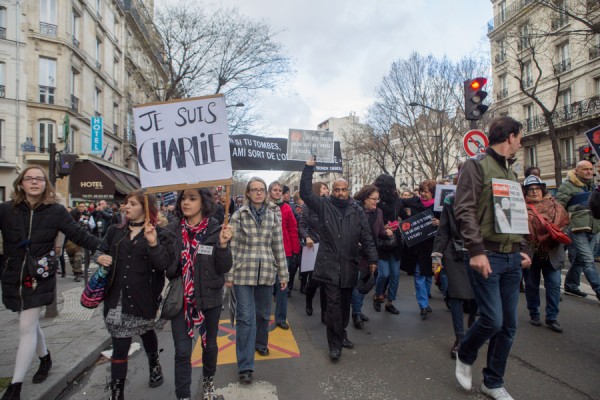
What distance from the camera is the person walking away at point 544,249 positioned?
4789 millimetres

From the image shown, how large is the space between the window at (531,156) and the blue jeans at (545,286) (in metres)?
28.4

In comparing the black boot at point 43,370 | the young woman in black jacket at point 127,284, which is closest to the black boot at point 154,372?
the young woman in black jacket at point 127,284

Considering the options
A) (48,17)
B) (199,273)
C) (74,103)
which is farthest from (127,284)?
(48,17)

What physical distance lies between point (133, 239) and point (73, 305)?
4277mm

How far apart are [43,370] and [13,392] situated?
1.56ft

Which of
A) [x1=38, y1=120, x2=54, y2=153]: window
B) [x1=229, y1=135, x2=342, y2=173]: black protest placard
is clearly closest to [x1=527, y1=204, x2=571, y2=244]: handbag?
[x1=229, y1=135, x2=342, y2=173]: black protest placard

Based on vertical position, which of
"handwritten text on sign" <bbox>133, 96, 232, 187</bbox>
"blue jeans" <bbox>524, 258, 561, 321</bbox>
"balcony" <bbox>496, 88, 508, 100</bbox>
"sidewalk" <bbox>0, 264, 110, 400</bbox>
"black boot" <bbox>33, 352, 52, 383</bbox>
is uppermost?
"balcony" <bbox>496, 88, 508, 100</bbox>

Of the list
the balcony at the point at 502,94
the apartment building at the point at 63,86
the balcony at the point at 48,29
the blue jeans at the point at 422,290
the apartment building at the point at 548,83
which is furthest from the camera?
the balcony at the point at 502,94

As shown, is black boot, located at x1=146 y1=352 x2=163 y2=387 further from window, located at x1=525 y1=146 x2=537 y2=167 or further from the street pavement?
window, located at x1=525 y1=146 x2=537 y2=167

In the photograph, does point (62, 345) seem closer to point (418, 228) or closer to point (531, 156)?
point (418, 228)

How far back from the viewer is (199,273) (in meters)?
3.08

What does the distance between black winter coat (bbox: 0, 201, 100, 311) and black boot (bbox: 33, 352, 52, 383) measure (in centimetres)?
62

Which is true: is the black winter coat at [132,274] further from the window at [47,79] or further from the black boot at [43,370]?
the window at [47,79]

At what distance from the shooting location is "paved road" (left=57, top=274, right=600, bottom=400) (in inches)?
128
